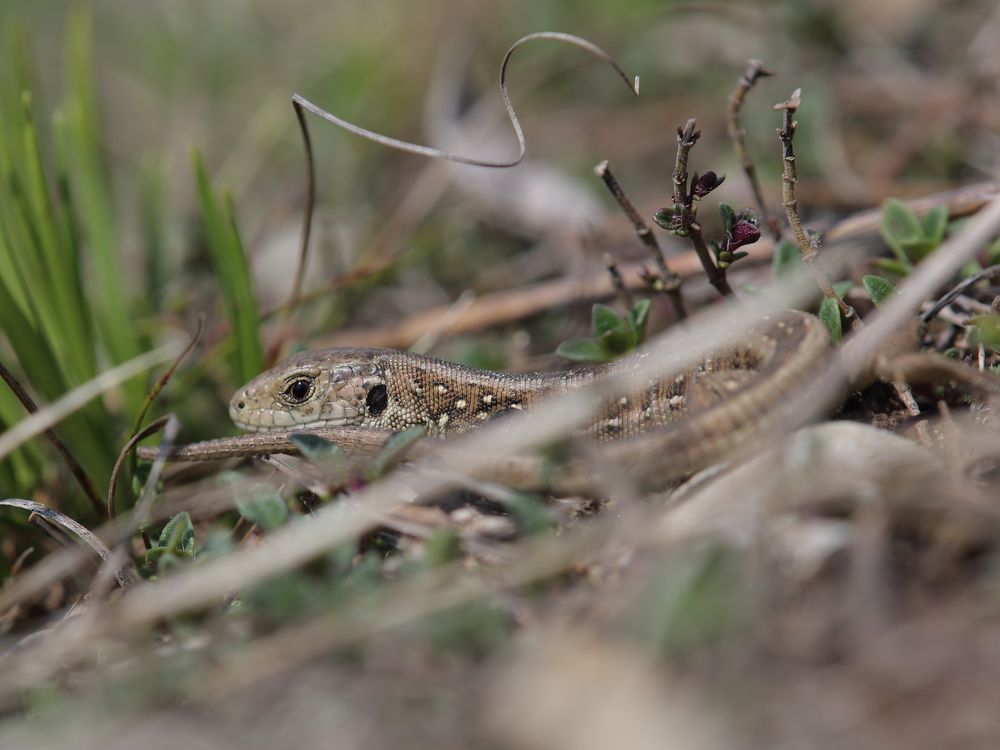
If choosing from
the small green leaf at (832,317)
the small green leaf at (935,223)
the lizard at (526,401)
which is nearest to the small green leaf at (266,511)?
the lizard at (526,401)

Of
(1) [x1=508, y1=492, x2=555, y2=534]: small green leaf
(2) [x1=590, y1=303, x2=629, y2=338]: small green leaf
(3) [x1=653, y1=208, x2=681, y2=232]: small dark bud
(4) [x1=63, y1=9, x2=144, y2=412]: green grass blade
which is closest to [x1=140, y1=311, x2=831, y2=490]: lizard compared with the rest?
(2) [x1=590, y1=303, x2=629, y2=338]: small green leaf

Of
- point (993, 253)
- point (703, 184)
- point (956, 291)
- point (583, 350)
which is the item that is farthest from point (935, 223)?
point (583, 350)

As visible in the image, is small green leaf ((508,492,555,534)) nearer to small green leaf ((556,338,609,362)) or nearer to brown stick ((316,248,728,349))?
small green leaf ((556,338,609,362))

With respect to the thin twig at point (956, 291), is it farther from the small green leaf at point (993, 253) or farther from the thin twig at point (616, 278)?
the thin twig at point (616, 278)

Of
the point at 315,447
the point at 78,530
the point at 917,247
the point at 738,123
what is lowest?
the point at 78,530

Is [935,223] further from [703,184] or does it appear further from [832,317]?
[703,184]
